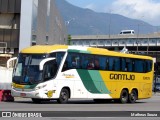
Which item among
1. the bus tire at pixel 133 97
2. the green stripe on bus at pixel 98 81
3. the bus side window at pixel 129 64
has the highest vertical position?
the bus side window at pixel 129 64

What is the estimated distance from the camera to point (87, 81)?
26.9 m

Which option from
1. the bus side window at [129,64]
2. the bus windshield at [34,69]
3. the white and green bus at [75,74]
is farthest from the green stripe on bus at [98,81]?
the bus windshield at [34,69]

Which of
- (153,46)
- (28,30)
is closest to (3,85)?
(28,30)

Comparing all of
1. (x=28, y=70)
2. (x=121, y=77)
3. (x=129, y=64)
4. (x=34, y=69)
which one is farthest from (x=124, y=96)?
(x=28, y=70)

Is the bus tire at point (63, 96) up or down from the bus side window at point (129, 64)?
down

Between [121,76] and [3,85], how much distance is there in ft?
31.6

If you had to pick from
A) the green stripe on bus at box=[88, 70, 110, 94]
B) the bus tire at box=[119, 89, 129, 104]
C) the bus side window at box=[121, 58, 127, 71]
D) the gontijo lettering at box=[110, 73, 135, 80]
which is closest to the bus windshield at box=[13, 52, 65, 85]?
the green stripe on bus at box=[88, 70, 110, 94]

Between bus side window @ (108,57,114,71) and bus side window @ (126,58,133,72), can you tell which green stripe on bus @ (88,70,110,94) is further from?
bus side window @ (126,58,133,72)

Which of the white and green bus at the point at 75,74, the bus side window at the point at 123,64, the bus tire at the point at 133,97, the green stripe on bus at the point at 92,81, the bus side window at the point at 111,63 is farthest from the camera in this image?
the bus tire at the point at 133,97

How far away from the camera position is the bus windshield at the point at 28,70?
24453mm

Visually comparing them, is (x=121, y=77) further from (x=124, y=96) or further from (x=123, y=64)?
(x=124, y=96)

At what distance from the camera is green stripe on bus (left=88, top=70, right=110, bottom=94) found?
27225 mm

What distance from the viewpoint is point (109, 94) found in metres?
28.8

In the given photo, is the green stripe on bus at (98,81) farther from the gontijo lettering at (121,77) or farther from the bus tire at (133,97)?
the bus tire at (133,97)
